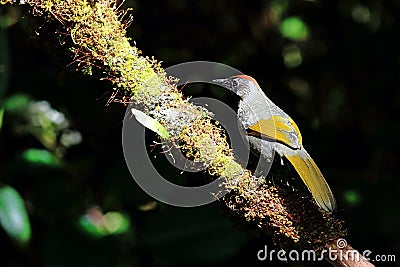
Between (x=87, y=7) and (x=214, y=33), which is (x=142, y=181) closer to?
(x=87, y=7)

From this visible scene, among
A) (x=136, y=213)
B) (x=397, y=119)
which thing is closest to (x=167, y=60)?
(x=136, y=213)

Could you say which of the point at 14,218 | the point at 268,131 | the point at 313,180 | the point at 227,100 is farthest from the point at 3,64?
the point at 313,180

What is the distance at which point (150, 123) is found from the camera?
3.59ft

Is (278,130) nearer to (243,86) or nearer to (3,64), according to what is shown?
(243,86)

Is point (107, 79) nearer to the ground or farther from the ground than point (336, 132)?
nearer to the ground

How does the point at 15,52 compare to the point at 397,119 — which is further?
the point at 397,119

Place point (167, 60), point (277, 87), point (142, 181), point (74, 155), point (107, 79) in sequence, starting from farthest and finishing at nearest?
point (277, 87) < point (167, 60) < point (74, 155) < point (142, 181) < point (107, 79)

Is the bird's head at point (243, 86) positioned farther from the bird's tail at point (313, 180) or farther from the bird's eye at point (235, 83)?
the bird's tail at point (313, 180)

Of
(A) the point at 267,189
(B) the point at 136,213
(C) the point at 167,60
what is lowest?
(A) the point at 267,189

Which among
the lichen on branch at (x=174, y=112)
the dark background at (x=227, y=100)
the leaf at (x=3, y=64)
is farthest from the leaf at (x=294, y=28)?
the lichen on branch at (x=174, y=112)

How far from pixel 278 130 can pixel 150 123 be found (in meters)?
0.26

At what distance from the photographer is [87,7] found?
1.11 metres

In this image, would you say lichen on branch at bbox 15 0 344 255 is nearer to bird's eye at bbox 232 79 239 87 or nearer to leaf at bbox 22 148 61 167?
bird's eye at bbox 232 79 239 87

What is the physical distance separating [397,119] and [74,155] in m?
1.23
